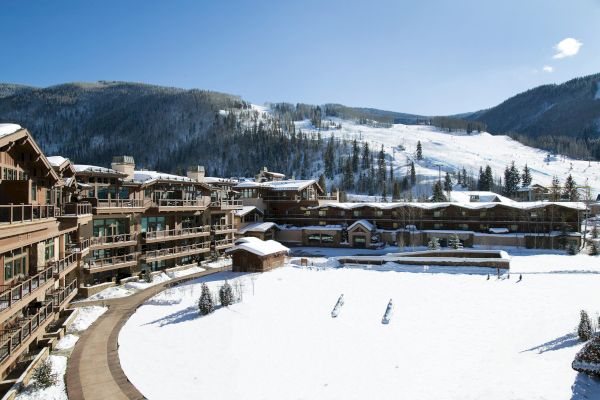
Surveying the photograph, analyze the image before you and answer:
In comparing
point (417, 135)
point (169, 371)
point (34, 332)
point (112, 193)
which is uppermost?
point (417, 135)

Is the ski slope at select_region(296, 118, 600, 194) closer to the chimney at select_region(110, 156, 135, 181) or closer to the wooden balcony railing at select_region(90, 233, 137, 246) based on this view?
the chimney at select_region(110, 156, 135, 181)

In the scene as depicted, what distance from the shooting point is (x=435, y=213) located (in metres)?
53.2

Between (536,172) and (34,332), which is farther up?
(536,172)

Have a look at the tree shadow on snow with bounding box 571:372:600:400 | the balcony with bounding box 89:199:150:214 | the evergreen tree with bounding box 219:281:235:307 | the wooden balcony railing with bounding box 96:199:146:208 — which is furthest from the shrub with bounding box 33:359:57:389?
the tree shadow on snow with bounding box 571:372:600:400

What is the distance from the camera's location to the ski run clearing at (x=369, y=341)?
15055 millimetres

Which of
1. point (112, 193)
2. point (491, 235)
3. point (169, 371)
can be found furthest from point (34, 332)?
point (491, 235)

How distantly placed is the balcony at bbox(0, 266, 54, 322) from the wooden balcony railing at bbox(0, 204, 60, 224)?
2.47 meters

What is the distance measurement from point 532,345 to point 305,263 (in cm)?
2442

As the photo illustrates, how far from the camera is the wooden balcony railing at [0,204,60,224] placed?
1426 cm

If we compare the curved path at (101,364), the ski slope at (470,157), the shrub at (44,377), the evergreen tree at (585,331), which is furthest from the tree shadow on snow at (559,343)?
the ski slope at (470,157)

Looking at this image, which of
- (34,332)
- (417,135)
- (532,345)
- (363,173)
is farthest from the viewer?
(417,135)

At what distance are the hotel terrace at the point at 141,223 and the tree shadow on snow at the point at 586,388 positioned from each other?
60.4ft

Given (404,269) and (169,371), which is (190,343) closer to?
(169,371)

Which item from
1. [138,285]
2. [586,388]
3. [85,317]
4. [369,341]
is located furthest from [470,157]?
[586,388]
